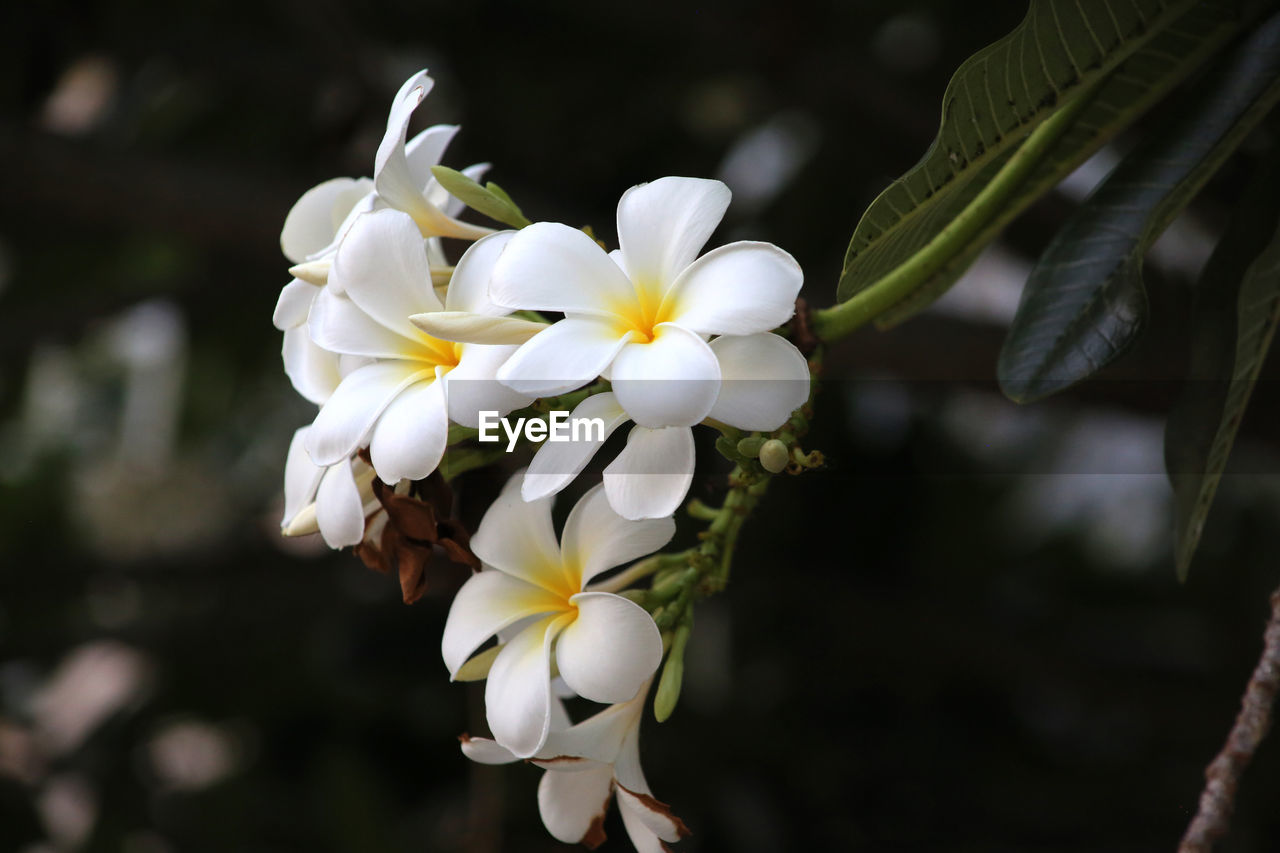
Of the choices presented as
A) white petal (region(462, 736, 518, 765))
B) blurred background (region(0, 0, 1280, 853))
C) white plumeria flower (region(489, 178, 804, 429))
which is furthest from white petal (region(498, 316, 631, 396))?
blurred background (region(0, 0, 1280, 853))

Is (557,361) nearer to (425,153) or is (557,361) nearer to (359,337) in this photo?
(359,337)

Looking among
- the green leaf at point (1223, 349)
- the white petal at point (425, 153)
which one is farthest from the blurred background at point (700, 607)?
the white petal at point (425, 153)

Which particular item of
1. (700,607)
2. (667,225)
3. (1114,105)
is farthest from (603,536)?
(700,607)

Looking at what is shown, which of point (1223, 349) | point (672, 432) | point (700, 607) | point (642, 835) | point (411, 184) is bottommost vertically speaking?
point (700, 607)

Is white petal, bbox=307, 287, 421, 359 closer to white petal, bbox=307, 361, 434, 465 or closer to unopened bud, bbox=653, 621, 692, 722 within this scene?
white petal, bbox=307, 361, 434, 465

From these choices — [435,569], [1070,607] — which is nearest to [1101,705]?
[1070,607]

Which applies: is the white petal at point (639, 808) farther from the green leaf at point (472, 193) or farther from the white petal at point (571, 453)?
the green leaf at point (472, 193)
